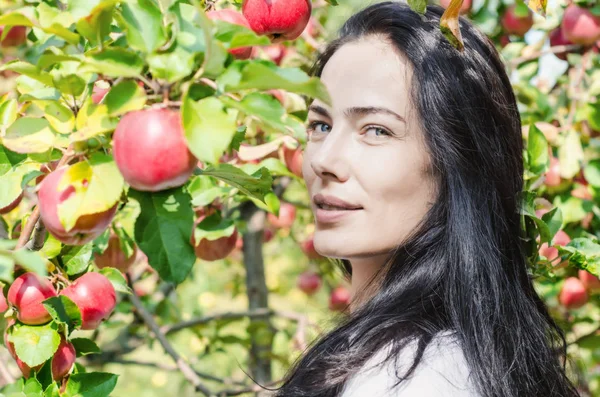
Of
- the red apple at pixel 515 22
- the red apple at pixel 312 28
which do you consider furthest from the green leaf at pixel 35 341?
the red apple at pixel 515 22

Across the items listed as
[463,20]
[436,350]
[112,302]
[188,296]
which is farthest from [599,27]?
[188,296]

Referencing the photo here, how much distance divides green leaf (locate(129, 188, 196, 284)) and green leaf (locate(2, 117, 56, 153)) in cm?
11

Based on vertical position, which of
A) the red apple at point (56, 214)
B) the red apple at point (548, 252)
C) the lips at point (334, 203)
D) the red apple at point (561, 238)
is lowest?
the red apple at point (548, 252)

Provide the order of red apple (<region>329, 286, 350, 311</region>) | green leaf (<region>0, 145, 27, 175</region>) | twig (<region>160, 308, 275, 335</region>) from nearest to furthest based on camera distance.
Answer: green leaf (<region>0, 145, 27, 175</region>) < twig (<region>160, 308, 275, 335</region>) < red apple (<region>329, 286, 350, 311</region>)

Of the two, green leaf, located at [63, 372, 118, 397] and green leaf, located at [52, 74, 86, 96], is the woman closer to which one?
green leaf, located at [63, 372, 118, 397]

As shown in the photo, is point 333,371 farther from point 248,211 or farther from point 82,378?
point 248,211

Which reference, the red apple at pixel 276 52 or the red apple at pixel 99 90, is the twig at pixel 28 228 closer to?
the red apple at pixel 99 90

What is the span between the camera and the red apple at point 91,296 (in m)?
1.07

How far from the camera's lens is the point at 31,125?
2.97ft

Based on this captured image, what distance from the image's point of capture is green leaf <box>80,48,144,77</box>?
2.48ft

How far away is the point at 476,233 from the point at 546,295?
1080mm

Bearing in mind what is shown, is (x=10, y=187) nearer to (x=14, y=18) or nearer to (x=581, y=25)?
(x=14, y=18)

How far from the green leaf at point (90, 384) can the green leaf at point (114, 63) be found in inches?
18.0

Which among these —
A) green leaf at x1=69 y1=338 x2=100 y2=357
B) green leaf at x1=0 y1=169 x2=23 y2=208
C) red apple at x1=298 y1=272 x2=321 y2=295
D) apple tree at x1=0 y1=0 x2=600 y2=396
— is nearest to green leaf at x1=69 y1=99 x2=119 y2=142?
apple tree at x1=0 y1=0 x2=600 y2=396
